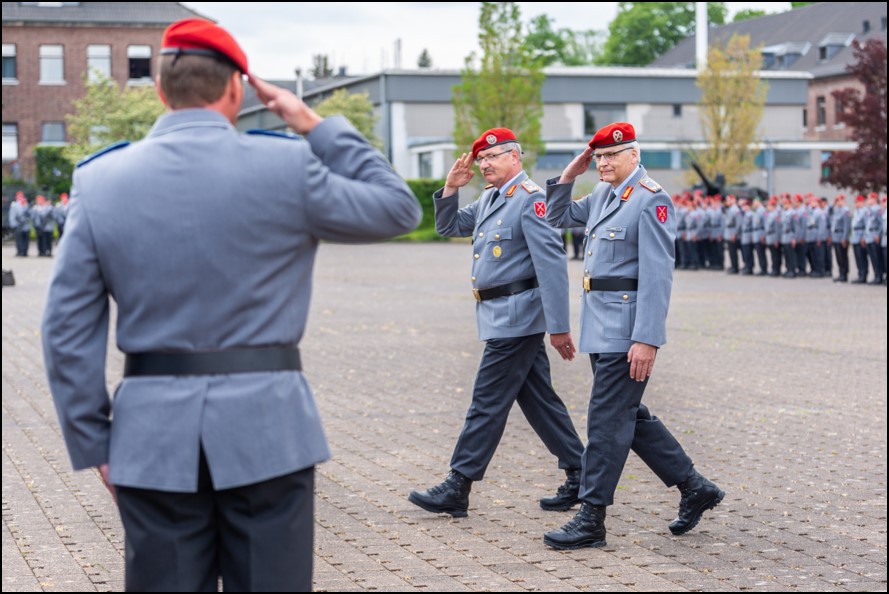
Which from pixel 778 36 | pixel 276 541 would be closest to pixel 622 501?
pixel 276 541

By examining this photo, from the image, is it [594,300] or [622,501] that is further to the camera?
[622,501]

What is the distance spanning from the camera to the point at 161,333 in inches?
127

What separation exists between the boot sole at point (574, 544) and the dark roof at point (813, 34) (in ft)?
240

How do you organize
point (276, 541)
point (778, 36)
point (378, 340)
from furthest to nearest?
point (778, 36), point (378, 340), point (276, 541)

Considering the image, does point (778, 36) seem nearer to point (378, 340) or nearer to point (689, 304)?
point (689, 304)

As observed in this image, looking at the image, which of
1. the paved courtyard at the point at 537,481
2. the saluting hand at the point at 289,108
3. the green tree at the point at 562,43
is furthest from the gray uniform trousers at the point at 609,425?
the green tree at the point at 562,43

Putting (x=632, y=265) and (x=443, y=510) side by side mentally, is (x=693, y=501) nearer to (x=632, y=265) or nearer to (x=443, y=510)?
(x=632, y=265)

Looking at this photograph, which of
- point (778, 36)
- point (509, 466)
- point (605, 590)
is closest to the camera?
point (605, 590)

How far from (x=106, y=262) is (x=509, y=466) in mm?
5511

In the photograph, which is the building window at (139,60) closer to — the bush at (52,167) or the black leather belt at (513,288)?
the bush at (52,167)

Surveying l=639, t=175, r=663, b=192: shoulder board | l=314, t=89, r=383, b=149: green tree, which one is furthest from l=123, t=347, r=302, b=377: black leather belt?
l=314, t=89, r=383, b=149: green tree

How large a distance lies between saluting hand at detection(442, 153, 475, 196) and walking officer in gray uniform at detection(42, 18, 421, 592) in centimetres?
361

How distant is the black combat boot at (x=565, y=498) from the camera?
283 inches

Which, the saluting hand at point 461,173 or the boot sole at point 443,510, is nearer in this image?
the saluting hand at point 461,173
